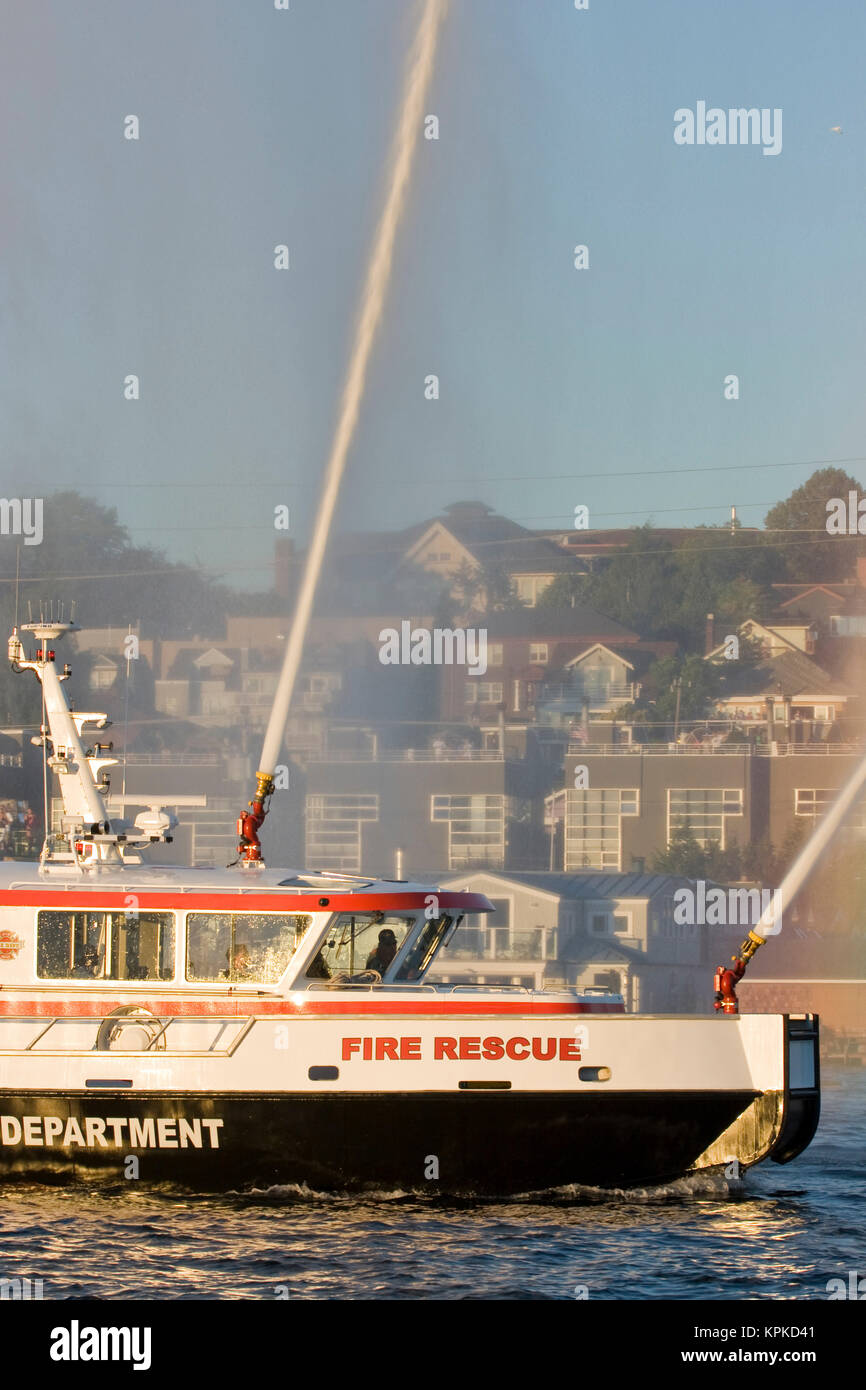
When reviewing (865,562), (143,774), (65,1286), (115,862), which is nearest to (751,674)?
(865,562)

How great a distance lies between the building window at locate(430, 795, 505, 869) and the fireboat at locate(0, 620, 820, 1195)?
3607cm

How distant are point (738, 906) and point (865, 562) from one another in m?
21.1

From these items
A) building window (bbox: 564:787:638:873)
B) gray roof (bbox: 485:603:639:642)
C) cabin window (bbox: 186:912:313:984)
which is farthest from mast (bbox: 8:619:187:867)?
gray roof (bbox: 485:603:639:642)

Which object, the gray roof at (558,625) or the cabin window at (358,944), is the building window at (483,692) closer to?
the gray roof at (558,625)

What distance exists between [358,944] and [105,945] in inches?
116

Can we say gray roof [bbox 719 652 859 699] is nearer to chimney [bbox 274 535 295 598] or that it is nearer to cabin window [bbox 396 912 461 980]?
chimney [bbox 274 535 295 598]

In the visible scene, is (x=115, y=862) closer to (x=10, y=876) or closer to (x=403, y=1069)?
(x=10, y=876)

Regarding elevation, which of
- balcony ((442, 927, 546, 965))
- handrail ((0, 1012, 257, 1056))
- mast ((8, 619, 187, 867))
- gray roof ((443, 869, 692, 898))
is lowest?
balcony ((442, 927, 546, 965))

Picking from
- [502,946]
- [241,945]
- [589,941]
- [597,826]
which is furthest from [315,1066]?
[597,826]

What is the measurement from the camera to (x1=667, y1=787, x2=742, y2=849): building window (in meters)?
59.2

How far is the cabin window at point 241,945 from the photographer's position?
21188 mm

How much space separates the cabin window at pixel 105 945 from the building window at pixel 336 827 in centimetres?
3552
